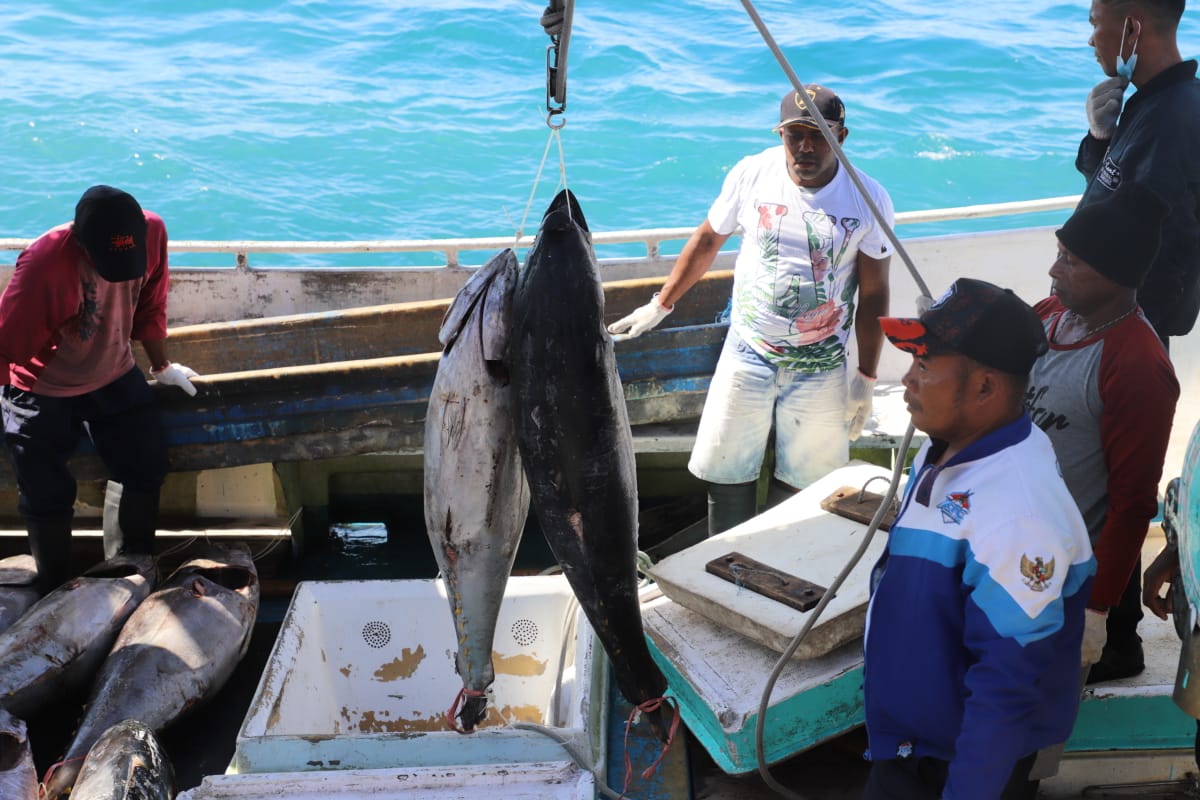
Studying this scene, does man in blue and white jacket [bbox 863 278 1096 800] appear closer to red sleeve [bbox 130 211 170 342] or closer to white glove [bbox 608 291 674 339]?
white glove [bbox 608 291 674 339]

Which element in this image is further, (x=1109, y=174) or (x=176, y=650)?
(x=176, y=650)

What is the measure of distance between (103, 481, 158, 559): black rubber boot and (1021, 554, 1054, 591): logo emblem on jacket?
14.2 ft

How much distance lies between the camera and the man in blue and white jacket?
2.32 m

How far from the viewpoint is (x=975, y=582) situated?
7.76 ft

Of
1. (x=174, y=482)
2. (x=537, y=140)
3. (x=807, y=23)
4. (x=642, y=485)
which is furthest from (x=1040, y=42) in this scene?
(x=174, y=482)

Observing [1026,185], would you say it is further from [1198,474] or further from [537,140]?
[1198,474]

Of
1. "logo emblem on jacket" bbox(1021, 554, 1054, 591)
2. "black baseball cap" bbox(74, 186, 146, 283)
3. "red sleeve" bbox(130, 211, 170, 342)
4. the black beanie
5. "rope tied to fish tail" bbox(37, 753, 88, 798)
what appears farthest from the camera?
"red sleeve" bbox(130, 211, 170, 342)

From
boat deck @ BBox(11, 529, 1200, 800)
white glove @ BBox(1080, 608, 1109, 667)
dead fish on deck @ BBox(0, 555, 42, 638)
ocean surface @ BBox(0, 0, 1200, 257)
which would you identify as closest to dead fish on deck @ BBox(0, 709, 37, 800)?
boat deck @ BBox(11, 529, 1200, 800)

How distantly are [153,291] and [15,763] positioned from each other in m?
2.39

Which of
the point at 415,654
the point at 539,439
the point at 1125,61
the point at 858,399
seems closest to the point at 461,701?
the point at 415,654

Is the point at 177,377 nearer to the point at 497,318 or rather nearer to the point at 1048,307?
the point at 497,318

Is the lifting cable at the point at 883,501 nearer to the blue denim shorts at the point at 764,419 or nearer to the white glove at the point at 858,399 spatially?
the blue denim shorts at the point at 764,419

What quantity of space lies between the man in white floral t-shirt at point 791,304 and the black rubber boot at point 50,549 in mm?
3018

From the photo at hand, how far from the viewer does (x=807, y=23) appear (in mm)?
23312
